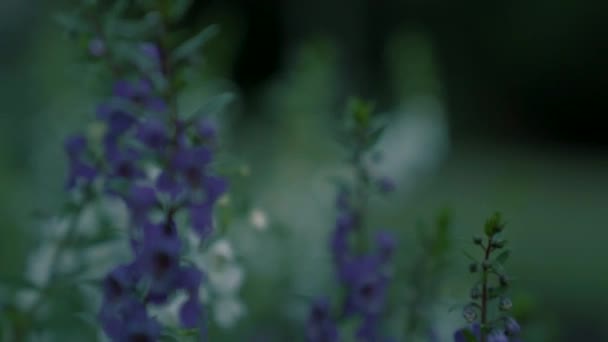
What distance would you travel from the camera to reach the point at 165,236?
0.71 meters

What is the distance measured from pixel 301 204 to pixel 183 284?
1.19 metres

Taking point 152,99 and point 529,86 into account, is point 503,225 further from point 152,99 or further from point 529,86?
point 529,86

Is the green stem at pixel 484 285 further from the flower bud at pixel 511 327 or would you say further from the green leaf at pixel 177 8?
the green leaf at pixel 177 8

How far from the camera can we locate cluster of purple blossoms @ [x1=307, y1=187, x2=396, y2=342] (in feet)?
2.92

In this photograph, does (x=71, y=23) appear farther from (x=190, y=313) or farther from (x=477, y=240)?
(x=477, y=240)

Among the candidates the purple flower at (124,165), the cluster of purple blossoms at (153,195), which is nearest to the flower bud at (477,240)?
the cluster of purple blossoms at (153,195)

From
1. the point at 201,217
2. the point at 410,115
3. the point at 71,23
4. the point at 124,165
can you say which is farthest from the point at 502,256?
the point at 410,115

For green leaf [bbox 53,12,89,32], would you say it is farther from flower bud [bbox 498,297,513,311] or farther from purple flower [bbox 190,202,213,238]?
flower bud [bbox 498,297,513,311]

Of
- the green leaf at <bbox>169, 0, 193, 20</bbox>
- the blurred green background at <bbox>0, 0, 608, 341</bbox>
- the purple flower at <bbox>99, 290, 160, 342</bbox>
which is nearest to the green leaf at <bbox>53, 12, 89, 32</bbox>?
the blurred green background at <bbox>0, 0, 608, 341</bbox>

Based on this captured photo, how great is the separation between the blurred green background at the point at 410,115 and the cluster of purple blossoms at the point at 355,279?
0.36ft

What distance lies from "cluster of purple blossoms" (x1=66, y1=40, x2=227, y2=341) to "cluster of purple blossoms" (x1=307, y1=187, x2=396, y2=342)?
16 centimetres

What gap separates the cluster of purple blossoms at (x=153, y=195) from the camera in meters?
0.71

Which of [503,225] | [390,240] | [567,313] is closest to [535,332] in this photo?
[390,240]

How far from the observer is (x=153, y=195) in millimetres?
742
